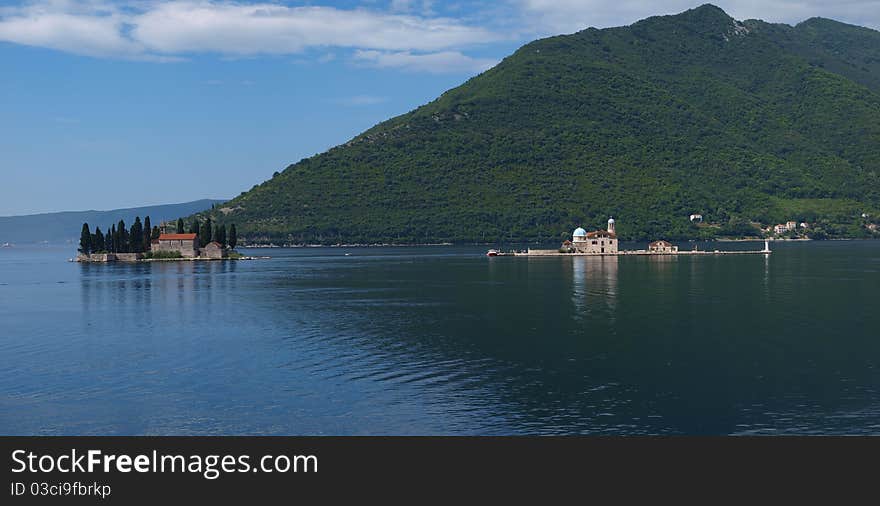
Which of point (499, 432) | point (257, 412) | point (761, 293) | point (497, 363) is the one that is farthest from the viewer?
point (761, 293)

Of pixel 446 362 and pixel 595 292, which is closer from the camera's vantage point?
pixel 446 362

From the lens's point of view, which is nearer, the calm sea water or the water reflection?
the calm sea water

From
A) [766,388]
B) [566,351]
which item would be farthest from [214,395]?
[766,388]

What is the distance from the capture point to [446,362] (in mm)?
61062

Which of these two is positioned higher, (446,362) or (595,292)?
(595,292)

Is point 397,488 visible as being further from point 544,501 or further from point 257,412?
point 257,412

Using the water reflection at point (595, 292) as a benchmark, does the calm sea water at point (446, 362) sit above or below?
below

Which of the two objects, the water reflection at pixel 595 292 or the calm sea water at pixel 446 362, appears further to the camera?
the water reflection at pixel 595 292

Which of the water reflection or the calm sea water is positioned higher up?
the water reflection

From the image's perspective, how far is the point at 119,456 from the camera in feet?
123

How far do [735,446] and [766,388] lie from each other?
13.0m

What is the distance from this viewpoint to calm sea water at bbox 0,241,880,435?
44156mm

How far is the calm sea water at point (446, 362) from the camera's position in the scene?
44.2 m

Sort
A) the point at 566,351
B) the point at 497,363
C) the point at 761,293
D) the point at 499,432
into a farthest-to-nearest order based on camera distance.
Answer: the point at 761,293
the point at 566,351
the point at 497,363
the point at 499,432
